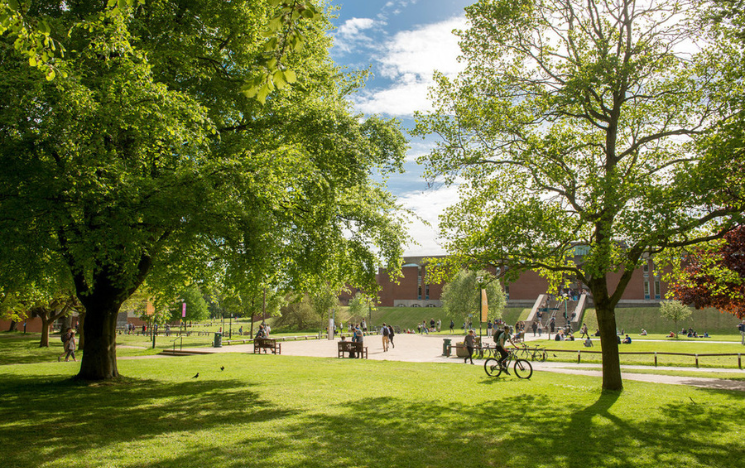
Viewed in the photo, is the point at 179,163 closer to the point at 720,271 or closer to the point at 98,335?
the point at 98,335

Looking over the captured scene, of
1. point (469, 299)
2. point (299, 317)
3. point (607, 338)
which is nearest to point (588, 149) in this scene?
point (607, 338)

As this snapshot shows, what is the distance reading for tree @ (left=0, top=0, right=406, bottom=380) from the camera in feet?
32.3

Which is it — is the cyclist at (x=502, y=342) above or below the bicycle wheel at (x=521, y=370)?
above

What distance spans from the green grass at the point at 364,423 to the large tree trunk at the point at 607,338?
1.43ft

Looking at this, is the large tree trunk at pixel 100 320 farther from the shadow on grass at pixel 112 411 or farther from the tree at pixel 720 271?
the tree at pixel 720 271

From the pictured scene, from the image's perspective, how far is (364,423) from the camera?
9133 mm

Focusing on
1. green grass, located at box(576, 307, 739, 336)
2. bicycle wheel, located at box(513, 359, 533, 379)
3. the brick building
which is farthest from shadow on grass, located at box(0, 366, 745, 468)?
green grass, located at box(576, 307, 739, 336)

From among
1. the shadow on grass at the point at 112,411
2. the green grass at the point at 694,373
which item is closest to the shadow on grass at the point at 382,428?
the shadow on grass at the point at 112,411

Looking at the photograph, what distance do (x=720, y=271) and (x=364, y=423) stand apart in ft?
43.1

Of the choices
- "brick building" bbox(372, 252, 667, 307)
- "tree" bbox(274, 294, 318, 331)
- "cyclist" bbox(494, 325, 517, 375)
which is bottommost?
"tree" bbox(274, 294, 318, 331)

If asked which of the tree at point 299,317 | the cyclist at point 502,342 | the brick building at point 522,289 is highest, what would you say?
the brick building at point 522,289

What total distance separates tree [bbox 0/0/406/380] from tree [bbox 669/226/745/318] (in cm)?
922

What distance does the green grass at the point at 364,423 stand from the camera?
6.96 m

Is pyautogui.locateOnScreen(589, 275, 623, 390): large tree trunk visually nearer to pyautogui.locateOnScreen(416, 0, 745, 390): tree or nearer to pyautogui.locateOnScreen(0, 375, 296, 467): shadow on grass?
pyautogui.locateOnScreen(416, 0, 745, 390): tree
